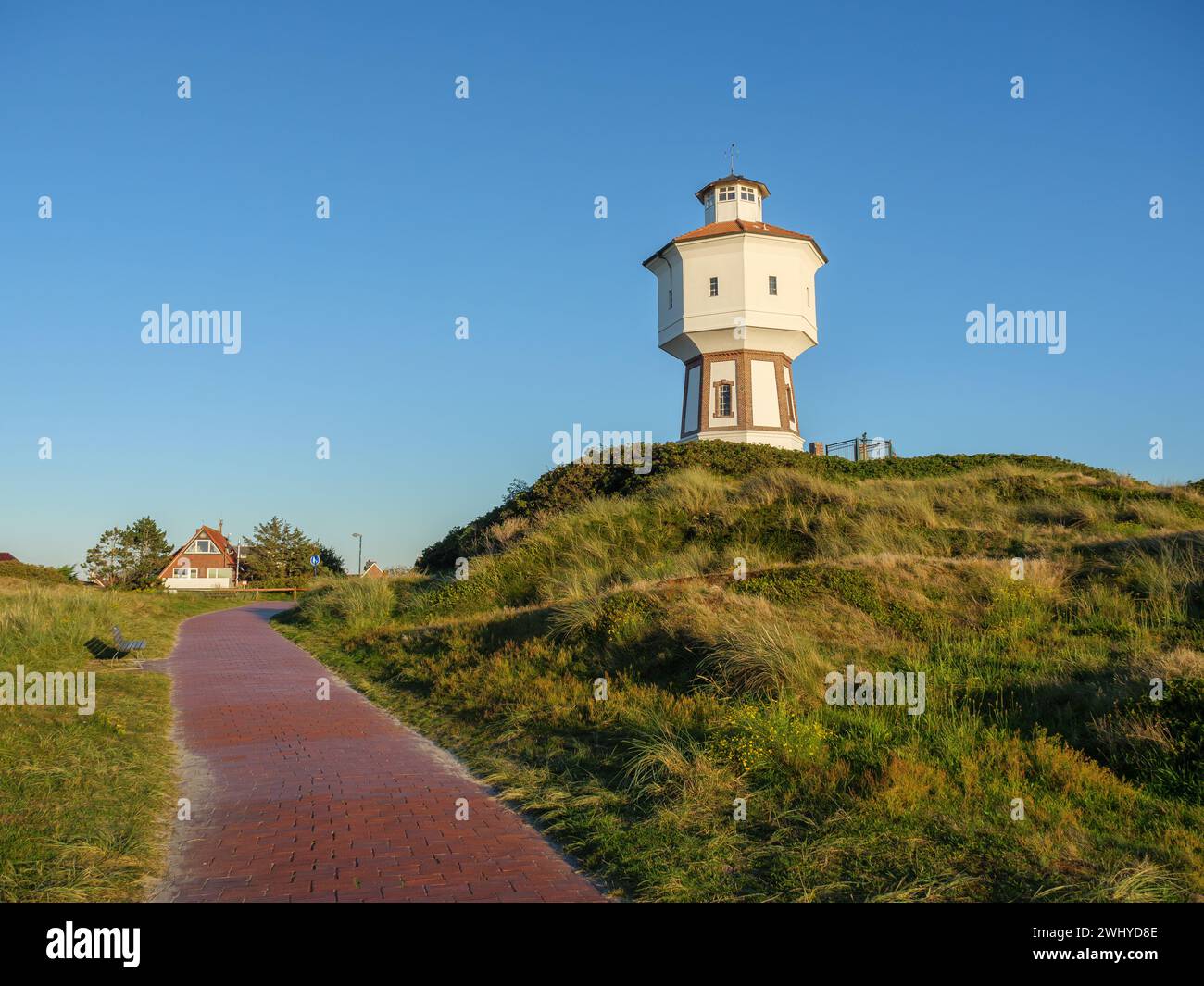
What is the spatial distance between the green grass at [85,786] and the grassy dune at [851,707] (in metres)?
2.71

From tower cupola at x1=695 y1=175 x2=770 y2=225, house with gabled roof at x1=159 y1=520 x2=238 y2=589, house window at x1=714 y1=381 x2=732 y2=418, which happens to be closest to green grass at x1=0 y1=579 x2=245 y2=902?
house window at x1=714 y1=381 x2=732 y2=418

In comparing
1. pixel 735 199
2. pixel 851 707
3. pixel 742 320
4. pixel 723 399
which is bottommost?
pixel 851 707

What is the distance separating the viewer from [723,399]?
34.2 metres

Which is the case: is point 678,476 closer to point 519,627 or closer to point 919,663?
point 519,627

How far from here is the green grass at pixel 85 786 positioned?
5.04 meters

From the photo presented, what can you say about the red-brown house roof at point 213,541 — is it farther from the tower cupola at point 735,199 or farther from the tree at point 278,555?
the tower cupola at point 735,199

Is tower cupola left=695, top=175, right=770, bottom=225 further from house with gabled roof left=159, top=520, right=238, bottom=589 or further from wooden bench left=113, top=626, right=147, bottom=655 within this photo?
house with gabled roof left=159, top=520, right=238, bottom=589

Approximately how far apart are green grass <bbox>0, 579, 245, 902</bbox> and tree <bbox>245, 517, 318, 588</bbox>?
48597 millimetres

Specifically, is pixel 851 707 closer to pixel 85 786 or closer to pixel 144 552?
pixel 85 786

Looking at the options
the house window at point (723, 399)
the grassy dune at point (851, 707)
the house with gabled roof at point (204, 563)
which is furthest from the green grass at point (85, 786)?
the house with gabled roof at point (204, 563)

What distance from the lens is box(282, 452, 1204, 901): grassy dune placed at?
508 centimetres

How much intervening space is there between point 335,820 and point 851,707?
4346mm

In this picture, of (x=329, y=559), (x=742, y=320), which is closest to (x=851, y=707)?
(x=742, y=320)

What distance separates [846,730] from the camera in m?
7.12
